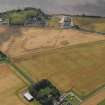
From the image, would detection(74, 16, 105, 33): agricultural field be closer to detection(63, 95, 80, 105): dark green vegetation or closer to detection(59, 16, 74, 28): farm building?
detection(59, 16, 74, 28): farm building

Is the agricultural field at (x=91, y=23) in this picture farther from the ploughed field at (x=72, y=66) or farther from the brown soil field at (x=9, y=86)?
the brown soil field at (x=9, y=86)

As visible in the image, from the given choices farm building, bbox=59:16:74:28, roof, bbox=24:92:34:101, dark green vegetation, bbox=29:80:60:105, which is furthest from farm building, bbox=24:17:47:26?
roof, bbox=24:92:34:101

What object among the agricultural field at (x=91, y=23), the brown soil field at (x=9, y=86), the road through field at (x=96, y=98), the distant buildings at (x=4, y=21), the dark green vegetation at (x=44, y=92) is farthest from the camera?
the distant buildings at (x=4, y=21)

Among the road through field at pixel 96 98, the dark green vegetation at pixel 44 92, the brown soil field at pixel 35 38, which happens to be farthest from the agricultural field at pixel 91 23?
the dark green vegetation at pixel 44 92

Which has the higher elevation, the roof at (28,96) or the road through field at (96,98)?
the roof at (28,96)

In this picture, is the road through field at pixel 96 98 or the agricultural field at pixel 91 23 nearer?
the road through field at pixel 96 98

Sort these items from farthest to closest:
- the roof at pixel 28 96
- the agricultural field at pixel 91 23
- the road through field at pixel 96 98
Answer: the agricultural field at pixel 91 23 < the road through field at pixel 96 98 < the roof at pixel 28 96

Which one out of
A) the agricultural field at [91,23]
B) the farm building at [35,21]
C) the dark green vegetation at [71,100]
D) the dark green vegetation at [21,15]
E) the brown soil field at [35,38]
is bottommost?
the dark green vegetation at [71,100]
